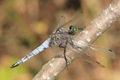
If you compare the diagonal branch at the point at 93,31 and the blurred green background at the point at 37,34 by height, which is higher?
the diagonal branch at the point at 93,31

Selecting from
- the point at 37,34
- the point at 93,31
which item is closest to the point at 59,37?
the point at 93,31

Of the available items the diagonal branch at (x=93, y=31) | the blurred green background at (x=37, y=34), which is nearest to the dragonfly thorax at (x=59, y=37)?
the diagonal branch at (x=93, y=31)

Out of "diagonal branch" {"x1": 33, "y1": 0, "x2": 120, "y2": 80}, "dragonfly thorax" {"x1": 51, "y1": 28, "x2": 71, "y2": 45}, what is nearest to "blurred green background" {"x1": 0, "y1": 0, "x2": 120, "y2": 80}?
"dragonfly thorax" {"x1": 51, "y1": 28, "x2": 71, "y2": 45}

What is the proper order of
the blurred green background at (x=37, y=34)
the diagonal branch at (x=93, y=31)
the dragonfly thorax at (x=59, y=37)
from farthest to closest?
the blurred green background at (x=37, y=34) → the dragonfly thorax at (x=59, y=37) → the diagonal branch at (x=93, y=31)

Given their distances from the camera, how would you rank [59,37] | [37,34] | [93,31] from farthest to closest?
[37,34], [59,37], [93,31]

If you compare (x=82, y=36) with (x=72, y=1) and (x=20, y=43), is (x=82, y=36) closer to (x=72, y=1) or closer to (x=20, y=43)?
(x=20, y=43)

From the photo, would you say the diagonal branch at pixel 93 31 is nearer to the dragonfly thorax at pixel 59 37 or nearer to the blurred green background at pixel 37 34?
the dragonfly thorax at pixel 59 37

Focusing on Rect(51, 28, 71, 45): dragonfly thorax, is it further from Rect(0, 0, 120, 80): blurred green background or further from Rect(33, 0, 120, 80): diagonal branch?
Rect(0, 0, 120, 80): blurred green background

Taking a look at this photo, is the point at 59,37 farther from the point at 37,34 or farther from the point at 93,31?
the point at 37,34

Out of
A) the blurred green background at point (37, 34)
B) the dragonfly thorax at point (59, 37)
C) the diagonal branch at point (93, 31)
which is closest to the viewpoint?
the diagonal branch at point (93, 31)
